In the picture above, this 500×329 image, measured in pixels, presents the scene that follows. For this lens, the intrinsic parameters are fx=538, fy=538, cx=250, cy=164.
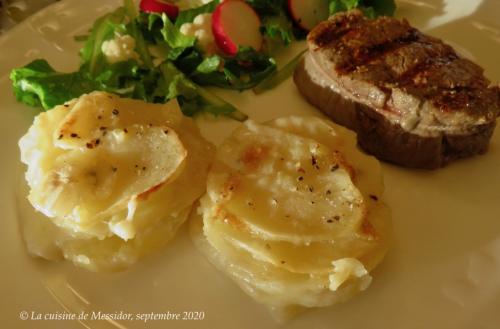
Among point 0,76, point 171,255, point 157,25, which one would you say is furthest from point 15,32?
point 171,255

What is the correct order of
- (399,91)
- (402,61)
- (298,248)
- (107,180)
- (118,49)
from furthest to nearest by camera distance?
(118,49), (402,61), (399,91), (107,180), (298,248)

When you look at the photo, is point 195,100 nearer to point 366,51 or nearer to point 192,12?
point 192,12

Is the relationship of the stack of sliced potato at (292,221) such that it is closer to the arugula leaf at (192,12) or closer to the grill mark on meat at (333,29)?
the grill mark on meat at (333,29)

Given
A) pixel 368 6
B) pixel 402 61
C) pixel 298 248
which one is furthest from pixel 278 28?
pixel 298 248

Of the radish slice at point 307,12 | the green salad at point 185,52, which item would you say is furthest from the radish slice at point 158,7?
the radish slice at point 307,12

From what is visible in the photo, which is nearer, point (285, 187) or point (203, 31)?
point (285, 187)

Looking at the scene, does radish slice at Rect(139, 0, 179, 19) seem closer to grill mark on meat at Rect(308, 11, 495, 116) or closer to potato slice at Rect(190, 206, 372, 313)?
grill mark on meat at Rect(308, 11, 495, 116)

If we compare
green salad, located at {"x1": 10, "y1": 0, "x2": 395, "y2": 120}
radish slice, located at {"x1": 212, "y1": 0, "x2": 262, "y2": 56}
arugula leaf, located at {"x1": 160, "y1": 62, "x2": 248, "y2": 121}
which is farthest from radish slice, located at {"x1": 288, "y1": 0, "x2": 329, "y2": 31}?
arugula leaf, located at {"x1": 160, "y1": 62, "x2": 248, "y2": 121}
